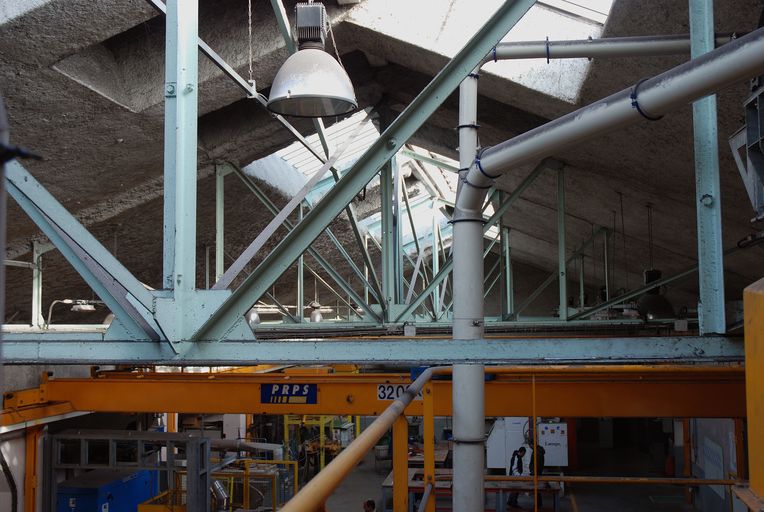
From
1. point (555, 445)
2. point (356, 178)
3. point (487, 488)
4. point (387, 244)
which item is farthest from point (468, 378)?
point (555, 445)

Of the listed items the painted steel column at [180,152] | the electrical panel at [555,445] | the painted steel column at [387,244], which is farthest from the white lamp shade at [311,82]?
the electrical panel at [555,445]

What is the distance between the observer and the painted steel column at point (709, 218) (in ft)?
12.5

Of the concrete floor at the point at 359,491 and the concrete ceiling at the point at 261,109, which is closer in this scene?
the concrete ceiling at the point at 261,109

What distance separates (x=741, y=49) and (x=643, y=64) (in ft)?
14.3

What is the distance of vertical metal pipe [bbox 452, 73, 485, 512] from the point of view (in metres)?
5.13

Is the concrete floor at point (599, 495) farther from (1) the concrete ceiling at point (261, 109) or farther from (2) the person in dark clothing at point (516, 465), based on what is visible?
(1) the concrete ceiling at point (261, 109)

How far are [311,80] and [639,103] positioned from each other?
2.71 m

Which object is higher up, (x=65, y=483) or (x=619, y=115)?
(x=619, y=115)

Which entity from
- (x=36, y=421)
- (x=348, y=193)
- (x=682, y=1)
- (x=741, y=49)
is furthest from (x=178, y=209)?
(x=36, y=421)

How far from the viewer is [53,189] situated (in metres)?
10.9

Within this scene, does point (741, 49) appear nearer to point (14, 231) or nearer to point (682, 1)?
point (682, 1)

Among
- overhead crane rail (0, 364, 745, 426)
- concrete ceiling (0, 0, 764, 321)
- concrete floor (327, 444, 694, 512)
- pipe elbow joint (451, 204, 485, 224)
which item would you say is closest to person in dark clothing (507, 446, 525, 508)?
concrete floor (327, 444, 694, 512)

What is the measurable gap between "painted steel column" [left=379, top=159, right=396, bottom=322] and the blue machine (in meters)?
4.37

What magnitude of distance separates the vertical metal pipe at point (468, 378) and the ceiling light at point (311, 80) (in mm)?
1114
